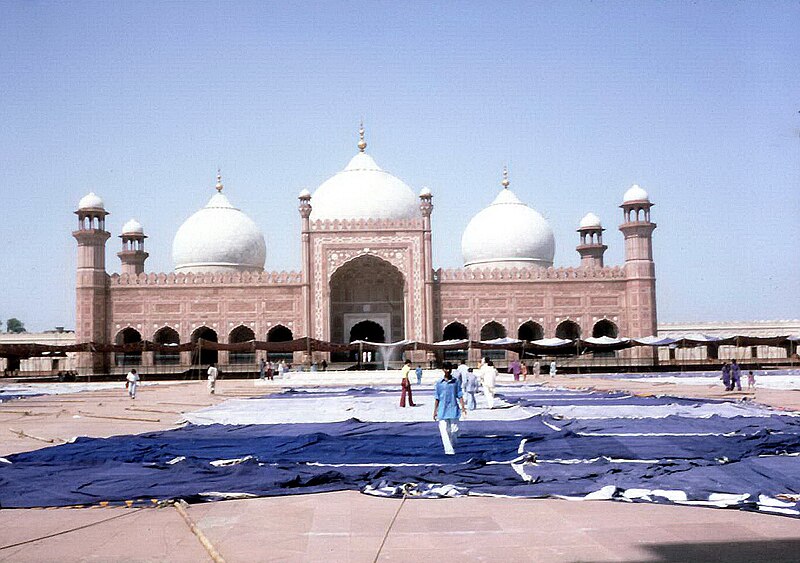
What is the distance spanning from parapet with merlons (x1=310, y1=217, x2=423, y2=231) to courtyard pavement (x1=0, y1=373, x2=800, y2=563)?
24.9 meters

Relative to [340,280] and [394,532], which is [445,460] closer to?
[394,532]

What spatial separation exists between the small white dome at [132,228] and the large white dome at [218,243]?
57.8 inches

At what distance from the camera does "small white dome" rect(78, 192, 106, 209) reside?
31.2 meters

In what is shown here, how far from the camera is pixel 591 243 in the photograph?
3588cm

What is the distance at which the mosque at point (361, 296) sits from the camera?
30109mm

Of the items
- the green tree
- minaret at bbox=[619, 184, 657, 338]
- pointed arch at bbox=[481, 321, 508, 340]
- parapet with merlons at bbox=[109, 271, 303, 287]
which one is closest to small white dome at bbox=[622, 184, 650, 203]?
minaret at bbox=[619, 184, 657, 338]

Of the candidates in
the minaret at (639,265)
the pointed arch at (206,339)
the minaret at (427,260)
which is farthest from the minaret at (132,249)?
the minaret at (639,265)

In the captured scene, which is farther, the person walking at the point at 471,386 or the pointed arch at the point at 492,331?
the pointed arch at the point at 492,331

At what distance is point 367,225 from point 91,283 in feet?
32.0

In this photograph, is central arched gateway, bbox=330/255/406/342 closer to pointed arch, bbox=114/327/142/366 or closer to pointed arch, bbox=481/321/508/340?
pointed arch, bbox=481/321/508/340

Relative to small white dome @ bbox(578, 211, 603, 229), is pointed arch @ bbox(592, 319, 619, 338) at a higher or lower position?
lower

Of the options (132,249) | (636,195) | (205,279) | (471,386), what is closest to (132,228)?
(132,249)

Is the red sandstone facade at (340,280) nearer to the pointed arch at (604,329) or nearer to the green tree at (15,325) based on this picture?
the pointed arch at (604,329)

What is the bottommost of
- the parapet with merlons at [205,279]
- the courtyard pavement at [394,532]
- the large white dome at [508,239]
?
the courtyard pavement at [394,532]
